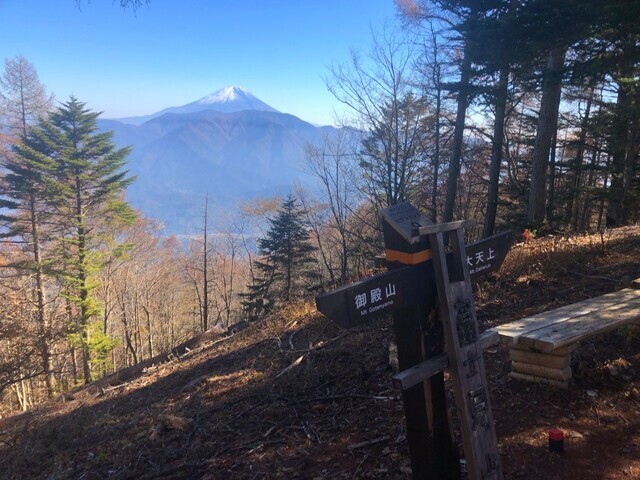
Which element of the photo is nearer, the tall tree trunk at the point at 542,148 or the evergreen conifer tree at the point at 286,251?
the tall tree trunk at the point at 542,148

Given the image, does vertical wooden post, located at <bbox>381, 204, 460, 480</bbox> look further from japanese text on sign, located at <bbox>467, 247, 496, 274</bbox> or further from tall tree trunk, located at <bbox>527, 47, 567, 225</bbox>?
tall tree trunk, located at <bbox>527, 47, 567, 225</bbox>

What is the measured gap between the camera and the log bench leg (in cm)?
373

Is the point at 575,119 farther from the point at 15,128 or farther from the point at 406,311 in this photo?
the point at 15,128

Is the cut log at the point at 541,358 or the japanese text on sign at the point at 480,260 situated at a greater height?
the japanese text on sign at the point at 480,260

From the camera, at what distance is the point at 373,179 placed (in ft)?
58.1

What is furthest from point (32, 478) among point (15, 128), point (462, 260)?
point (15, 128)

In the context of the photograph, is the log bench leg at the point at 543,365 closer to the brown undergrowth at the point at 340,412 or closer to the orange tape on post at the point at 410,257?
the brown undergrowth at the point at 340,412

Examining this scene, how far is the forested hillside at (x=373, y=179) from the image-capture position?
673 centimetres

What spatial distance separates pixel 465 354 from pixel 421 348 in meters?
0.27

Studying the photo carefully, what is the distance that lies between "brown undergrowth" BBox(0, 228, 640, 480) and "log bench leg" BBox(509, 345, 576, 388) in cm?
9

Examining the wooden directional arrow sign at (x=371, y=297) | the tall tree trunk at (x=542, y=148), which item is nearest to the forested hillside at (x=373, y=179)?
the tall tree trunk at (x=542, y=148)

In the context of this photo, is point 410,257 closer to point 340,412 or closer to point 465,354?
point 465,354

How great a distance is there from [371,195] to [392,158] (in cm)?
207

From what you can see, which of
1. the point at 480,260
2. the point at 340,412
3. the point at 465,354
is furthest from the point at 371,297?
the point at 340,412
